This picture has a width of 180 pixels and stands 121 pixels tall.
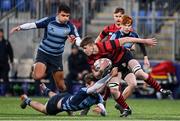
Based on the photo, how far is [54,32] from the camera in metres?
19.7

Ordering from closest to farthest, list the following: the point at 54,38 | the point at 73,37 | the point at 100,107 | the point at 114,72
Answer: the point at 100,107, the point at 114,72, the point at 73,37, the point at 54,38

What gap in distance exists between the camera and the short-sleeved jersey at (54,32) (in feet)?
64.2

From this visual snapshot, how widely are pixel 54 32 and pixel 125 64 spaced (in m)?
2.62

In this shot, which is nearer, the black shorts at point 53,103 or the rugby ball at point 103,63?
the rugby ball at point 103,63

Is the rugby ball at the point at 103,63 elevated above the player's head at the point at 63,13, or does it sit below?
below

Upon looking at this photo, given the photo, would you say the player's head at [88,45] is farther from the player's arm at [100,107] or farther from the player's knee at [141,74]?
the player's knee at [141,74]

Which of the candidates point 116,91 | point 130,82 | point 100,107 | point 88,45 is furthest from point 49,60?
point 88,45

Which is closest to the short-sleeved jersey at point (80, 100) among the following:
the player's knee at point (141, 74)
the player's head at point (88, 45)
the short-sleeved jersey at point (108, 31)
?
the player's head at point (88, 45)

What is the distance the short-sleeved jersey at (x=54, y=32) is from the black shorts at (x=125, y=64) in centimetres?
198

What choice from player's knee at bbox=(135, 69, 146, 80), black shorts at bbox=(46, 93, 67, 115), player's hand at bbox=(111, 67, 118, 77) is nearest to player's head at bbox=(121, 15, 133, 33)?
player's knee at bbox=(135, 69, 146, 80)

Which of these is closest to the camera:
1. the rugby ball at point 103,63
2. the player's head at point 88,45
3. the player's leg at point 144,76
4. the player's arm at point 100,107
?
the player's head at point 88,45

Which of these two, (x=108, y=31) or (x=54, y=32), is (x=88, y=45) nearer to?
(x=108, y=31)

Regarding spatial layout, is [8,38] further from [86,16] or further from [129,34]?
[129,34]

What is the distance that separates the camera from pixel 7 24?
101 ft
